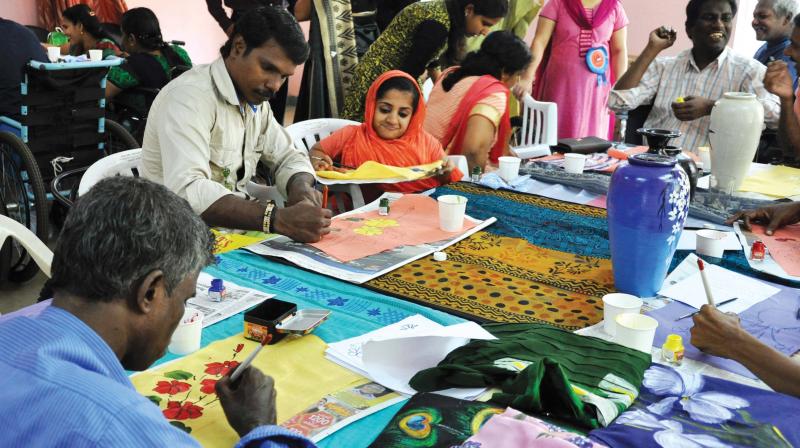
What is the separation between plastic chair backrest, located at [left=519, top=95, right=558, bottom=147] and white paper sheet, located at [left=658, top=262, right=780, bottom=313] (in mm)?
2104

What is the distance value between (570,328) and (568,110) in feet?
9.70

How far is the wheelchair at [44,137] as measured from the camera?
3270mm

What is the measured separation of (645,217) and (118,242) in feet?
3.83

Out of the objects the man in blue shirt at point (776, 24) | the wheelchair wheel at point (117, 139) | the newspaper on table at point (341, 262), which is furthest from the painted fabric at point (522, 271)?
the man in blue shirt at point (776, 24)

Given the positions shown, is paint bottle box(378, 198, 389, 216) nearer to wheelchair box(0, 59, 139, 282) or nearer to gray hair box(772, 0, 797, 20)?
wheelchair box(0, 59, 139, 282)

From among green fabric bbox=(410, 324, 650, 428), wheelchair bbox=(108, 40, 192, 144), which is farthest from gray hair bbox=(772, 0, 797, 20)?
green fabric bbox=(410, 324, 650, 428)

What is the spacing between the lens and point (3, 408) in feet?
2.29

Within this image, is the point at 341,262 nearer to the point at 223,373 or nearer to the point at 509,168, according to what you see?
the point at 223,373

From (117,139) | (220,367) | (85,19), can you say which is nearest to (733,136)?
(220,367)

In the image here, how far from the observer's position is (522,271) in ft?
5.90

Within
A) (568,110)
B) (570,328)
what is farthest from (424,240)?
(568,110)

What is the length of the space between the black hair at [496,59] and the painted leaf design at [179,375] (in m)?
2.43

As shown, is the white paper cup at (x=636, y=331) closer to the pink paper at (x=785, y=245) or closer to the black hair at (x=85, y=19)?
the pink paper at (x=785, y=245)

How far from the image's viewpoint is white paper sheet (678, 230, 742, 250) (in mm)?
1992
